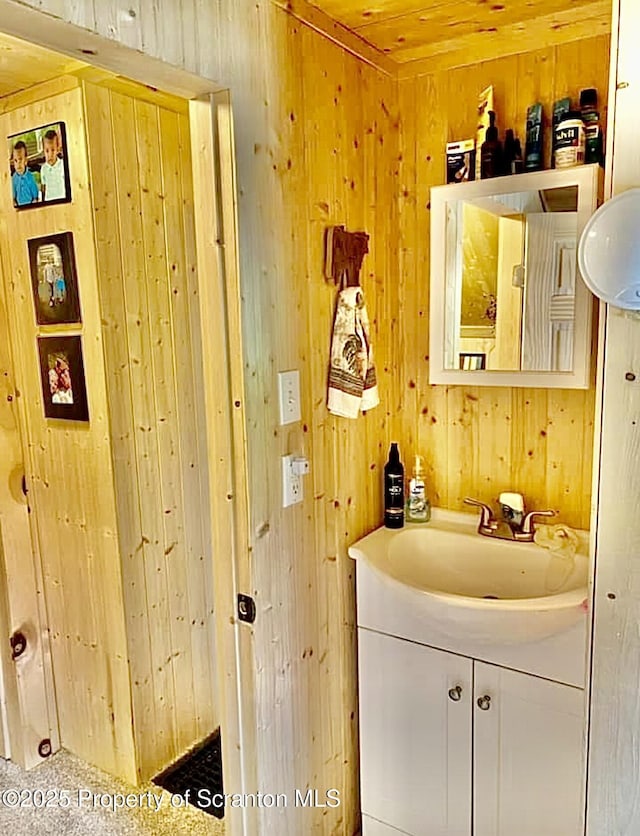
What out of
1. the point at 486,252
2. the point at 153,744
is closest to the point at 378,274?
the point at 486,252

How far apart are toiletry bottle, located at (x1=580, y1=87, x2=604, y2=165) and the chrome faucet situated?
95cm

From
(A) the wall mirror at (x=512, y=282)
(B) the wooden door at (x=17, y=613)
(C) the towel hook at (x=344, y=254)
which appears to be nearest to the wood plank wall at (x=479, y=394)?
(A) the wall mirror at (x=512, y=282)

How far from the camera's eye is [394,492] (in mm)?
1932

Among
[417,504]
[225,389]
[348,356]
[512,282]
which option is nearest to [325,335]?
[348,356]

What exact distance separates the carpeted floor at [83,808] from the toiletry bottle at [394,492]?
1122 millimetres

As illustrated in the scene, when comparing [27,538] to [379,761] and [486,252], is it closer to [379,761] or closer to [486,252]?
[379,761]

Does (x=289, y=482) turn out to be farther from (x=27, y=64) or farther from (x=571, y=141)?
(x=27, y=64)

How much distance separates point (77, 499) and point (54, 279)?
73cm

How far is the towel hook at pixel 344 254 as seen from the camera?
1640 mm

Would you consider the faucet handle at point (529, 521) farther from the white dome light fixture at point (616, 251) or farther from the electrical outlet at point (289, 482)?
the white dome light fixture at point (616, 251)

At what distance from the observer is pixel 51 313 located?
6.61 ft

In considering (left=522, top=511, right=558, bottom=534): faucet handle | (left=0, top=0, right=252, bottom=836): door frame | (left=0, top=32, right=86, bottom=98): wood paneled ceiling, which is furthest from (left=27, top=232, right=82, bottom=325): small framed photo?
(left=522, top=511, right=558, bottom=534): faucet handle

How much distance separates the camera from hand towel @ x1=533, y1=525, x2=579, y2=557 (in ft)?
5.66

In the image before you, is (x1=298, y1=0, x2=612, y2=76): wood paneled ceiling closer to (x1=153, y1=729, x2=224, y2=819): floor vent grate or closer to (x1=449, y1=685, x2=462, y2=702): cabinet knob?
(x1=449, y1=685, x2=462, y2=702): cabinet knob
